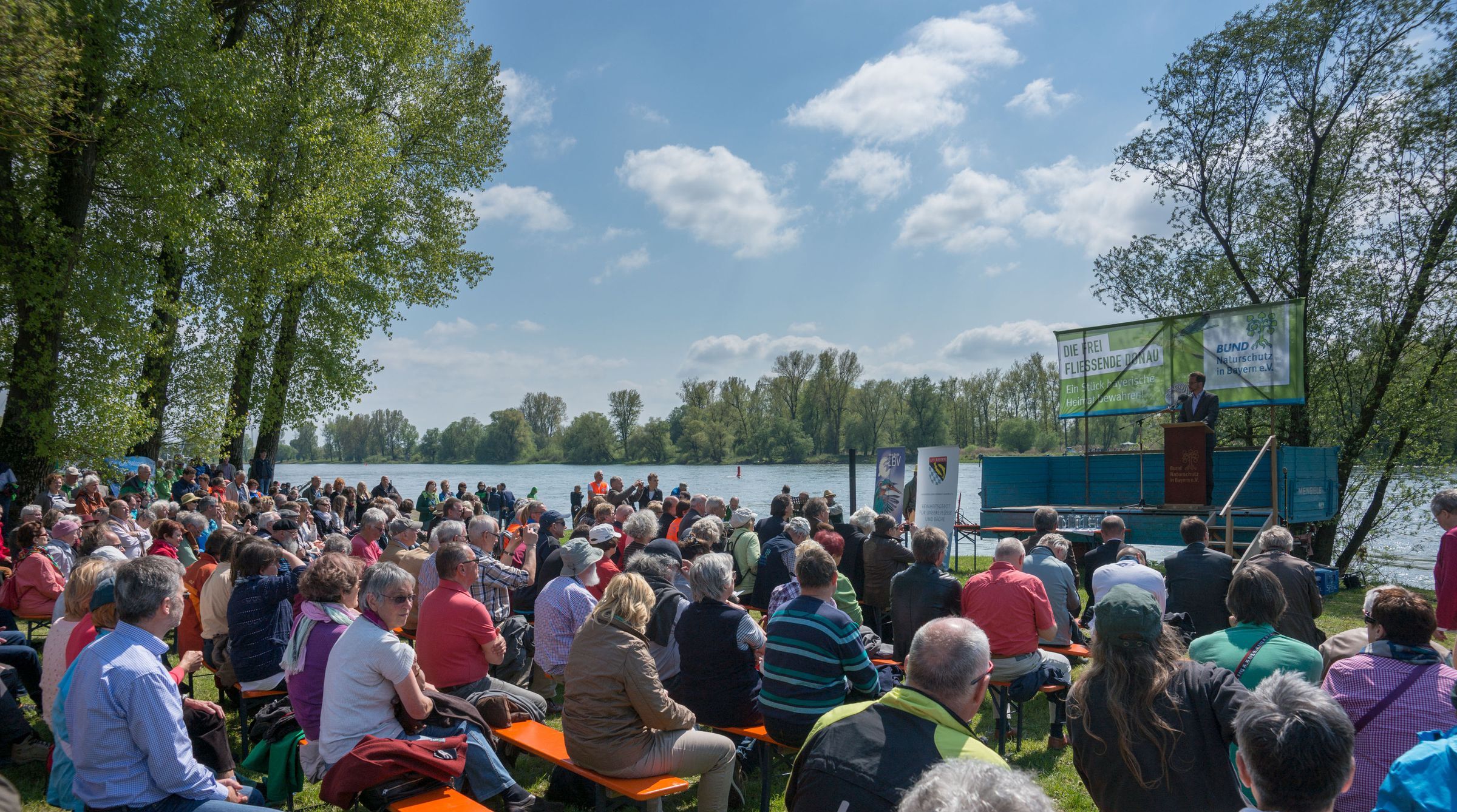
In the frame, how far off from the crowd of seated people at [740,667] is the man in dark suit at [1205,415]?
4561mm

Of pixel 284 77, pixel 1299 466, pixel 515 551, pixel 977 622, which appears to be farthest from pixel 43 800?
pixel 284 77

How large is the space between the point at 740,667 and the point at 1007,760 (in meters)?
2.00

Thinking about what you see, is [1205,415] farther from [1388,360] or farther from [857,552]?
[1388,360]

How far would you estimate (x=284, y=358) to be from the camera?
1917cm

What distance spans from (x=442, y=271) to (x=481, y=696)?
18256 millimetres

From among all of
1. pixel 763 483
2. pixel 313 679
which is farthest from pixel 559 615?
pixel 763 483

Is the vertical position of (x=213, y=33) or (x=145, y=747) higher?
(x=213, y=33)

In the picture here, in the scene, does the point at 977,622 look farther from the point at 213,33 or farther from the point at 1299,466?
the point at 213,33

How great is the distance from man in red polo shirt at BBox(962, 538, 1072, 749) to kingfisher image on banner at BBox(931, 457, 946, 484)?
22.7 ft

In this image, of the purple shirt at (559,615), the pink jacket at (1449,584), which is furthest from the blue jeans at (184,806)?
the pink jacket at (1449,584)

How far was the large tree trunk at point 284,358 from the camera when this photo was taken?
62.5 feet

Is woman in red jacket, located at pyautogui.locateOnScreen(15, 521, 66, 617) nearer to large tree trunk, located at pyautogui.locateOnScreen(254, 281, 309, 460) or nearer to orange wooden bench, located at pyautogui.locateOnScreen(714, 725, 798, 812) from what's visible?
orange wooden bench, located at pyautogui.locateOnScreen(714, 725, 798, 812)

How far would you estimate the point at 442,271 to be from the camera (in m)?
21.5

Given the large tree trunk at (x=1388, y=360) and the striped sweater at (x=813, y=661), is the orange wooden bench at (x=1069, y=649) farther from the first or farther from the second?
the large tree trunk at (x=1388, y=360)
